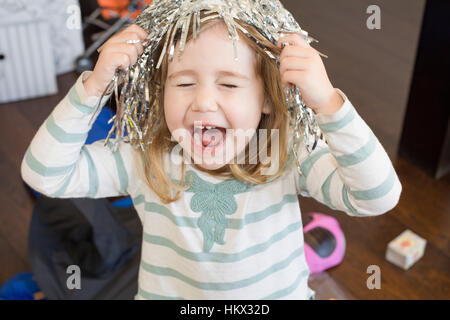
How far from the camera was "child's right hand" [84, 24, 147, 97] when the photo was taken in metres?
0.87

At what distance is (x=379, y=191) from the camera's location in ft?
2.77

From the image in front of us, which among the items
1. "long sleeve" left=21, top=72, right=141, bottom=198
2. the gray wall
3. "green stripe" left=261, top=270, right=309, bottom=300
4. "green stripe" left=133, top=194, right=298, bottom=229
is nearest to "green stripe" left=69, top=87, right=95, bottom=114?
"long sleeve" left=21, top=72, right=141, bottom=198

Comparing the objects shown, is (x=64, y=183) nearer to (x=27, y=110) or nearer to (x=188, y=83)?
(x=188, y=83)

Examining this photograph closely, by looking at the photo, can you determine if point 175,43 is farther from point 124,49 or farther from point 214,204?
point 214,204

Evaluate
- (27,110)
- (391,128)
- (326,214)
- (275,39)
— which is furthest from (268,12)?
(27,110)

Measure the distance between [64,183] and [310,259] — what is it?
37.6 inches

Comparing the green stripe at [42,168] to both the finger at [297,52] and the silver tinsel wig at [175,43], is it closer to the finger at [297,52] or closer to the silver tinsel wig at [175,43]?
the silver tinsel wig at [175,43]

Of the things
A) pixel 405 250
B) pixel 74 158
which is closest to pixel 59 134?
pixel 74 158

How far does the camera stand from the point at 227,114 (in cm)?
88

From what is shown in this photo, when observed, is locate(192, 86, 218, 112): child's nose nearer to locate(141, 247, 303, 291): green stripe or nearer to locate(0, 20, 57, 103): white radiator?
locate(141, 247, 303, 291): green stripe

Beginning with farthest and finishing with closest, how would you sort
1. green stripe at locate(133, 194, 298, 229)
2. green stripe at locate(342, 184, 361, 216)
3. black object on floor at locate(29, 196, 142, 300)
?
black object on floor at locate(29, 196, 142, 300)
green stripe at locate(133, 194, 298, 229)
green stripe at locate(342, 184, 361, 216)

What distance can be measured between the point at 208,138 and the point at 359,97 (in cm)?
172

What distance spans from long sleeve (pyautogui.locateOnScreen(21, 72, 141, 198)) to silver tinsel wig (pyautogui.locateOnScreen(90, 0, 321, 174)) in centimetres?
4

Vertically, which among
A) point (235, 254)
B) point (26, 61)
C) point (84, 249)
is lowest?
point (84, 249)
